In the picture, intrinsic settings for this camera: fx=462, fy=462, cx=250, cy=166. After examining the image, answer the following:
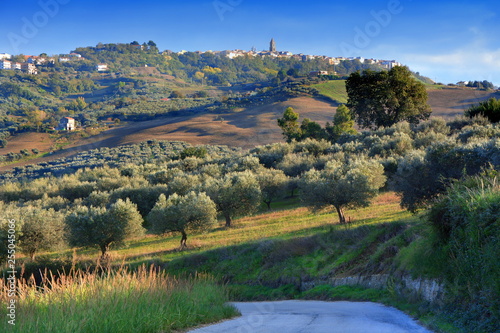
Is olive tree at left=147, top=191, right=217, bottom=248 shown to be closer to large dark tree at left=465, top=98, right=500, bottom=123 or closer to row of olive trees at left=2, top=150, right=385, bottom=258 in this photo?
row of olive trees at left=2, top=150, right=385, bottom=258

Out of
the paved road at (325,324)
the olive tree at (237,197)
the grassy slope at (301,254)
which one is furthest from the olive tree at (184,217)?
the paved road at (325,324)

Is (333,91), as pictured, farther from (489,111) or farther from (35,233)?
(35,233)

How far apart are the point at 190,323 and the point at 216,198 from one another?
41.8m

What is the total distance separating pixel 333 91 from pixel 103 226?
152828 mm

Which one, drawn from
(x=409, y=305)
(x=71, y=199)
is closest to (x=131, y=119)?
(x=71, y=199)

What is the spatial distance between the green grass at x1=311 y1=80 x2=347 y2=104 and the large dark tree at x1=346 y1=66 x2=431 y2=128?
85.9m

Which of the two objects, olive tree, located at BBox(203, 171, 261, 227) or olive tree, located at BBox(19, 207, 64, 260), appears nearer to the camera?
olive tree, located at BBox(19, 207, 64, 260)

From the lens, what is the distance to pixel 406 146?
64250 mm

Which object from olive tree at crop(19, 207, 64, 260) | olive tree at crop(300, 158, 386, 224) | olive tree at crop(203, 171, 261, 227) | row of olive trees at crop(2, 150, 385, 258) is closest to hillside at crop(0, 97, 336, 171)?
olive tree at crop(203, 171, 261, 227)

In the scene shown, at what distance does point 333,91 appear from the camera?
7303 inches

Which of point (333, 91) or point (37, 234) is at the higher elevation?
point (333, 91)

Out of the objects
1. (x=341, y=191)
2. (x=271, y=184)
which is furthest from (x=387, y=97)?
(x=341, y=191)

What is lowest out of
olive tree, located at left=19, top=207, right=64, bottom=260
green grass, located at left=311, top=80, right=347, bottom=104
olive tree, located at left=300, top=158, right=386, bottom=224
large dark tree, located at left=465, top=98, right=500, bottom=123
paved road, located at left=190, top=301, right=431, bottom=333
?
olive tree, located at left=19, top=207, right=64, bottom=260

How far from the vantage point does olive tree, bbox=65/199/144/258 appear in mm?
44875
